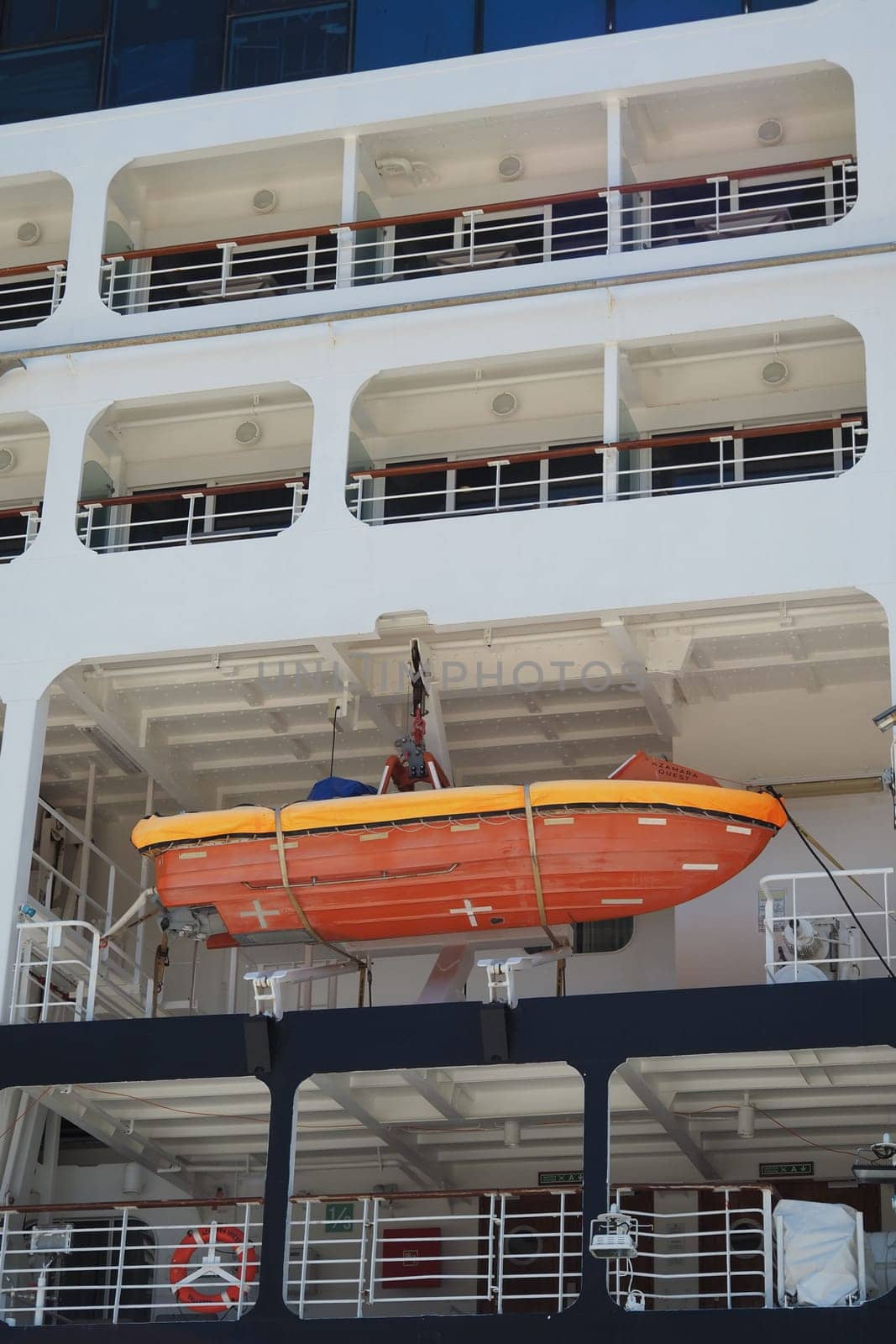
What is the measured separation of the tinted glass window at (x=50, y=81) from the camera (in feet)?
50.4

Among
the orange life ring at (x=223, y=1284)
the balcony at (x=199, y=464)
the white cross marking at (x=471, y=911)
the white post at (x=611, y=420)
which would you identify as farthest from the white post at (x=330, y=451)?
the orange life ring at (x=223, y=1284)

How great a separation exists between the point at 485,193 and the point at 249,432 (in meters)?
2.68

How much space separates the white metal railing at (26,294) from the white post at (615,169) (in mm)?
4362

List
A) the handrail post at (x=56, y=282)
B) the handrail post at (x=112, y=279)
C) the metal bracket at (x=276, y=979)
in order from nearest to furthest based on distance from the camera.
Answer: the metal bracket at (x=276, y=979), the handrail post at (x=112, y=279), the handrail post at (x=56, y=282)

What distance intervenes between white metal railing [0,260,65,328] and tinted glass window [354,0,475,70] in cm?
298

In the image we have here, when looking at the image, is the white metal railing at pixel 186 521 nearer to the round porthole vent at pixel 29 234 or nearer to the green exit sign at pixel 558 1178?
the round porthole vent at pixel 29 234

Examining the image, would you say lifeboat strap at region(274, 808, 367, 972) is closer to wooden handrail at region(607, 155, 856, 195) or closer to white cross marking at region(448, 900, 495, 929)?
white cross marking at region(448, 900, 495, 929)

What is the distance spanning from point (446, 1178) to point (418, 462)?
5.47 metres

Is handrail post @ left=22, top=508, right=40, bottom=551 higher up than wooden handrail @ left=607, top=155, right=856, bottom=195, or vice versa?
wooden handrail @ left=607, top=155, right=856, bottom=195

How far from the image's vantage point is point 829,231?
12711 millimetres

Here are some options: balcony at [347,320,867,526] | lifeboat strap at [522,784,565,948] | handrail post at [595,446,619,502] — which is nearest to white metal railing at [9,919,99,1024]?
lifeboat strap at [522,784,565,948]

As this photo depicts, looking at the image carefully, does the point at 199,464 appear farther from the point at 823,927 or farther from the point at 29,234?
the point at 823,927

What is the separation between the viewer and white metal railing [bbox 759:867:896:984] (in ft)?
35.5

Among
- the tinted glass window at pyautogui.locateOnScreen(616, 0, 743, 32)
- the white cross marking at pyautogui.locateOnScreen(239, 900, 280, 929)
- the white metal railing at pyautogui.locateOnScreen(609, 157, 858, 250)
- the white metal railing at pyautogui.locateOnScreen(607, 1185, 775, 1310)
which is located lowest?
the white metal railing at pyautogui.locateOnScreen(607, 1185, 775, 1310)
